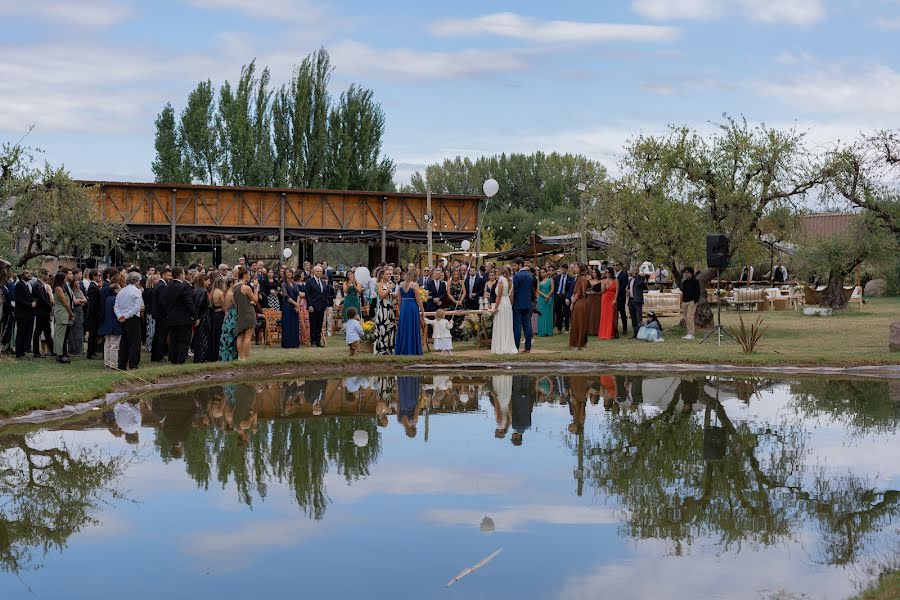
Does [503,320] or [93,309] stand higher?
[93,309]

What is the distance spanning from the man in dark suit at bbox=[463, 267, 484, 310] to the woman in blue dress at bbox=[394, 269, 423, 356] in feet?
13.6

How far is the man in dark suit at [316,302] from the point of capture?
21.4 m

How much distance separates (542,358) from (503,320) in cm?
127

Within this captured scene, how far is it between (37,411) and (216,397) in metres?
2.54

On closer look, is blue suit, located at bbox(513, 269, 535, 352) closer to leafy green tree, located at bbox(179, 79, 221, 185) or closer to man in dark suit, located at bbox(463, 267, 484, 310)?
man in dark suit, located at bbox(463, 267, 484, 310)

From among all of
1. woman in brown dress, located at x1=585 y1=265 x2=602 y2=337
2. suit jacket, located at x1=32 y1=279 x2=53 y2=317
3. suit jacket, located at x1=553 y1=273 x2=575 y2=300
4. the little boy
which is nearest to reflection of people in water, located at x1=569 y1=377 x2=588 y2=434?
the little boy

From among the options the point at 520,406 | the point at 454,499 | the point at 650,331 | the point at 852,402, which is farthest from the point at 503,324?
the point at 454,499

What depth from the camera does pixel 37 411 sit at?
499 inches

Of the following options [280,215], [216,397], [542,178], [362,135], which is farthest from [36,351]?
[542,178]

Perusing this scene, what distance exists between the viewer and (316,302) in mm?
21453

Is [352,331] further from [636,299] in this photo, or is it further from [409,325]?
[636,299]

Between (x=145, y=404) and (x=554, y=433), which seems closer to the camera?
(x=554, y=433)

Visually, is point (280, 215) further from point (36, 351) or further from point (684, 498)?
point (684, 498)

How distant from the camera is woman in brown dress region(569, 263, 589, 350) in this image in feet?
67.8
